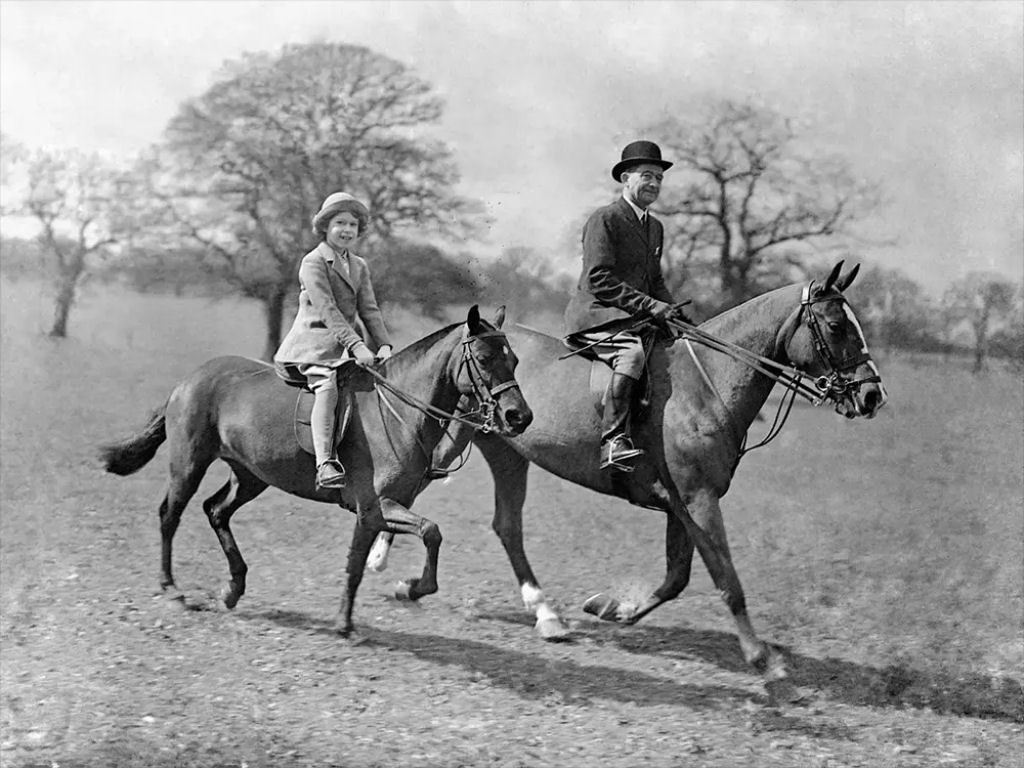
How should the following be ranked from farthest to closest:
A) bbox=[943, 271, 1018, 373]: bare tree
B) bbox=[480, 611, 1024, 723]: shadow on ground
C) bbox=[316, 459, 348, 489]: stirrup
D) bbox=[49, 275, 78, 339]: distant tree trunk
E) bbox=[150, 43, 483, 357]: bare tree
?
bbox=[943, 271, 1018, 373]: bare tree → bbox=[49, 275, 78, 339]: distant tree trunk → bbox=[150, 43, 483, 357]: bare tree → bbox=[316, 459, 348, 489]: stirrup → bbox=[480, 611, 1024, 723]: shadow on ground

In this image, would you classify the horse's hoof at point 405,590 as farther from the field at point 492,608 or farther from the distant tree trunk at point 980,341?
the distant tree trunk at point 980,341

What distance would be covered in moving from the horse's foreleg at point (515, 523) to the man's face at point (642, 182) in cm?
151

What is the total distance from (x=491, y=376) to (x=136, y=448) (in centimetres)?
215

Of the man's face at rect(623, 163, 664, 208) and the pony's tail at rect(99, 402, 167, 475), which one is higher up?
the man's face at rect(623, 163, 664, 208)

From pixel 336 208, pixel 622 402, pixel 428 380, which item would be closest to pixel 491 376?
pixel 428 380

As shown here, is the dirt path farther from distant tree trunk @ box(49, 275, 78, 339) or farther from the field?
distant tree trunk @ box(49, 275, 78, 339)

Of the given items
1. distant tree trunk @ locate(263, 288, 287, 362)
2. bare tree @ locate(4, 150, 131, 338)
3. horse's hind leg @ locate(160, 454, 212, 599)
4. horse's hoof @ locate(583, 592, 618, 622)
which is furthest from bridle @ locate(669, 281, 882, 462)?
bare tree @ locate(4, 150, 131, 338)

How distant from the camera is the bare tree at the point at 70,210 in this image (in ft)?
20.8

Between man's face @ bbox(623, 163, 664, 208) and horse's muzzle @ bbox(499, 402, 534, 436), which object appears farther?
man's face @ bbox(623, 163, 664, 208)

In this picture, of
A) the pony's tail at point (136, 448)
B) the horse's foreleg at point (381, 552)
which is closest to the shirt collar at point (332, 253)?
the pony's tail at point (136, 448)

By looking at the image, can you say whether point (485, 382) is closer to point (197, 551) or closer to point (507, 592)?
point (507, 592)

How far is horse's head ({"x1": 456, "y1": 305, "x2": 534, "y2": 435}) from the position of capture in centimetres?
453

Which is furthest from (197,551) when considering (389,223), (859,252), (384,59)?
(859,252)

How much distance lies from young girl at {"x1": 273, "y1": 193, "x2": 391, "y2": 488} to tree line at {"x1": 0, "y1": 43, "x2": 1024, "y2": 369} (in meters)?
0.69
